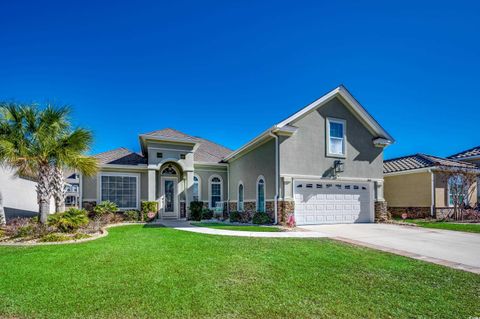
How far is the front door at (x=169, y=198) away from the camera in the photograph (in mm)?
19781

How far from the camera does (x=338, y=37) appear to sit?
1427 centimetres

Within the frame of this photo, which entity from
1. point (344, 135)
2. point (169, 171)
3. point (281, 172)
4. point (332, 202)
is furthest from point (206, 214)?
point (344, 135)

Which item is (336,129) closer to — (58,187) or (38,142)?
(58,187)

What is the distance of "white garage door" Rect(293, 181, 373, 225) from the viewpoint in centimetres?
1555

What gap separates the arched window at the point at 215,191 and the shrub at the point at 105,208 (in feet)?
20.2

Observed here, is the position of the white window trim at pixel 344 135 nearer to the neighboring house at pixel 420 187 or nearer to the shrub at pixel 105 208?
the neighboring house at pixel 420 187

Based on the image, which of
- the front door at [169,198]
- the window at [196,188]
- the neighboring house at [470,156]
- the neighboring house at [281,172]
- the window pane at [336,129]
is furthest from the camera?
the neighboring house at [470,156]

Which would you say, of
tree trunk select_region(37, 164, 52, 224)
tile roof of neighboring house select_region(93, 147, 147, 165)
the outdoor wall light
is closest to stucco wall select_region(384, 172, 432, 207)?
the outdoor wall light

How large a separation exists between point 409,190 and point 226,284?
60.1ft

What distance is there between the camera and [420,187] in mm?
19172

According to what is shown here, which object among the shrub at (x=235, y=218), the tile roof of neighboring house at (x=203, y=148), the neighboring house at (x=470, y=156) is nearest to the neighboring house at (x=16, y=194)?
the tile roof of neighboring house at (x=203, y=148)

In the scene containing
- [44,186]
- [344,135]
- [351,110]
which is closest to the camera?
[44,186]

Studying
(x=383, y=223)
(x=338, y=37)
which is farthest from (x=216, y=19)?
(x=383, y=223)

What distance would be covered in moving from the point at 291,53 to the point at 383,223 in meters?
10.4
